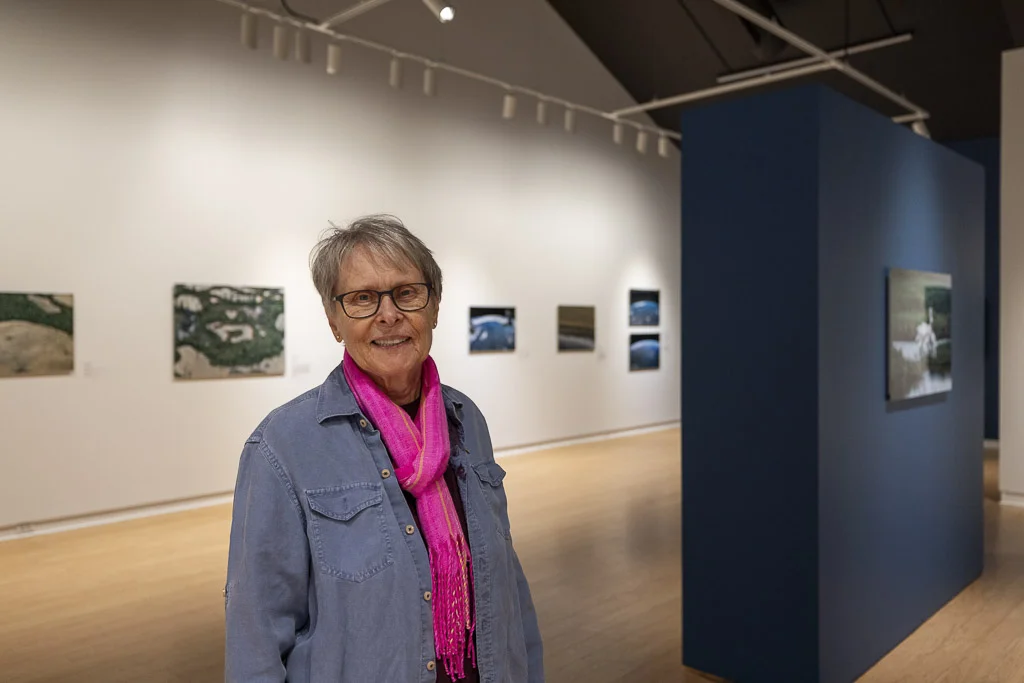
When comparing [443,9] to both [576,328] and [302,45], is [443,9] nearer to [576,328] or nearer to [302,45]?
[302,45]

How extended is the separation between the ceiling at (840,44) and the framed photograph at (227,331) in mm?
6697

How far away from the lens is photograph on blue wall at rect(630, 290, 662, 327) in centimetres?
1341

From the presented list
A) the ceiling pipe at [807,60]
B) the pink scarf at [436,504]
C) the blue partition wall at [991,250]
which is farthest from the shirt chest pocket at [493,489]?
the blue partition wall at [991,250]

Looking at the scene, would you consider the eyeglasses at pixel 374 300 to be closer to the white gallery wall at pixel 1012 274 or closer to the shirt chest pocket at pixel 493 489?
the shirt chest pocket at pixel 493 489

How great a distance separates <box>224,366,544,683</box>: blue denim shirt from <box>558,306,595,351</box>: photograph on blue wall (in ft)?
34.3

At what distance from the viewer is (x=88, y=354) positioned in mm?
7320

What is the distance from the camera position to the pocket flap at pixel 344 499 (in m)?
1.55

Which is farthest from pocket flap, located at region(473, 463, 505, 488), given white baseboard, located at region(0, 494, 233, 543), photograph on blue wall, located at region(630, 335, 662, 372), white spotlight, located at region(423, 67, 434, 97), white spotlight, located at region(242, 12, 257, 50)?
photograph on blue wall, located at region(630, 335, 662, 372)

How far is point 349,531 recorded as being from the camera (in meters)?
1.57

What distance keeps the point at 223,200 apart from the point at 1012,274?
26.7 feet

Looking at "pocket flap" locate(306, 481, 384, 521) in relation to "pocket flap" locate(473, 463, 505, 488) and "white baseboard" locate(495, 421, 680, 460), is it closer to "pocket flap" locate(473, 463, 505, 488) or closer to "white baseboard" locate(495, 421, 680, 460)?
"pocket flap" locate(473, 463, 505, 488)

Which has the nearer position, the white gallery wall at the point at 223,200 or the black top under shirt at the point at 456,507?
the black top under shirt at the point at 456,507

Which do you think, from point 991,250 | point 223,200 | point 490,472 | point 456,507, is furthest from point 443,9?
point 991,250

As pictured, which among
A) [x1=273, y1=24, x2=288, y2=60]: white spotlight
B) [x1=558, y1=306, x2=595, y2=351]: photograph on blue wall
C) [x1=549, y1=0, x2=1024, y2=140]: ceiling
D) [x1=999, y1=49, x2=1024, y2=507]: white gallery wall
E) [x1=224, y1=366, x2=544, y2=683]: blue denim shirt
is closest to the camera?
[x1=224, y1=366, x2=544, y2=683]: blue denim shirt
